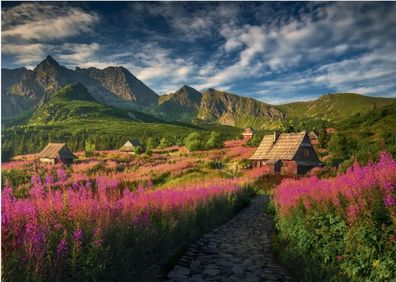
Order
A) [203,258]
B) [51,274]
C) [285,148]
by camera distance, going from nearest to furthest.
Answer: [51,274], [203,258], [285,148]

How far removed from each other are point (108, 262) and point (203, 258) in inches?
142

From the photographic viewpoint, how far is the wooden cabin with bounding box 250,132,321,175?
91.4ft

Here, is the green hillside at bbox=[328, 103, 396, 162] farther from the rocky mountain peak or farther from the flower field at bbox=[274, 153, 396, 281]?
the rocky mountain peak

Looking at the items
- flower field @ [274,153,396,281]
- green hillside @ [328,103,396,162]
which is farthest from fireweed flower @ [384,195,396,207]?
green hillside @ [328,103,396,162]

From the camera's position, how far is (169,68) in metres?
7.38

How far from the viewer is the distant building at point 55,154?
8881 millimetres

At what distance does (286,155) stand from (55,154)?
2336cm

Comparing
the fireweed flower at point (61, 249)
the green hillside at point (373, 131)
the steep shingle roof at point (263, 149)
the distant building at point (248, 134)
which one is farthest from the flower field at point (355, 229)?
the distant building at point (248, 134)

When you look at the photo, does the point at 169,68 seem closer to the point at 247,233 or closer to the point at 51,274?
the point at 51,274

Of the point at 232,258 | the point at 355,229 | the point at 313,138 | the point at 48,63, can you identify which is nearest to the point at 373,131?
the point at 355,229

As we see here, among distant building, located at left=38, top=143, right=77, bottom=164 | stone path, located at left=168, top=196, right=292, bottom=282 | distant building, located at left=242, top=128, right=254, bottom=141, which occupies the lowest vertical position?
stone path, located at left=168, top=196, right=292, bottom=282

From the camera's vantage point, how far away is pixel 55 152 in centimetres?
984

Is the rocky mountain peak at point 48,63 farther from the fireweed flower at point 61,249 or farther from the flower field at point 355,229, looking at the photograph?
the flower field at point 355,229

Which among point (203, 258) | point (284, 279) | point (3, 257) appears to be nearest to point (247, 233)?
point (203, 258)
